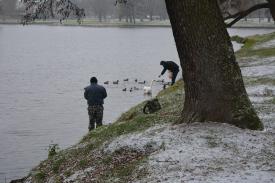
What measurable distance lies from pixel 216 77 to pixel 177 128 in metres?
1.52

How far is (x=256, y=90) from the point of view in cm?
1919

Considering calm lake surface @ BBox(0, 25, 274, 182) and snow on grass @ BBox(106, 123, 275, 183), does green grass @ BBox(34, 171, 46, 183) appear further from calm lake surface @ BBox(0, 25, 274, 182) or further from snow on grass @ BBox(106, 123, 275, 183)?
calm lake surface @ BBox(0, 25, 274, 182)

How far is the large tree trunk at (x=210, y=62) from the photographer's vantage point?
488 inches

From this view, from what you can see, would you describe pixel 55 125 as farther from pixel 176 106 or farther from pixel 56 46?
pixel 56 46

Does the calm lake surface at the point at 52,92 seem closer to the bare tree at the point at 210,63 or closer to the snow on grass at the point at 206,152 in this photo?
the snow on grass at the point at 206,152

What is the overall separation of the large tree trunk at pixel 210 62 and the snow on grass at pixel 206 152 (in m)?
0.36

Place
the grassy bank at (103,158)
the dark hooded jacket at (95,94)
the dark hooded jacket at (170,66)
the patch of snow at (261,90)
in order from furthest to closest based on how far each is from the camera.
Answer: the dark hooded jacket at (170,66) → the dark hooded jacket at (95,94) → the patch of snow at (261,90) → the grassy bank at (103,158)

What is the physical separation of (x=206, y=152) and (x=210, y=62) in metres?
2.42

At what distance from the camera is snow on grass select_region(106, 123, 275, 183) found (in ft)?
32.5

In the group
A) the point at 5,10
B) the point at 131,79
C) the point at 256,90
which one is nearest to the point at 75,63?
the point at 131,79

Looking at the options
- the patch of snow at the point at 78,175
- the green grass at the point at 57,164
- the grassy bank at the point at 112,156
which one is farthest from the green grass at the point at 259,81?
the patch of snow at the point at 78,175

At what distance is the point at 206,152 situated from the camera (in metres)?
11.1

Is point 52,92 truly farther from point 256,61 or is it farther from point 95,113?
point 95,113

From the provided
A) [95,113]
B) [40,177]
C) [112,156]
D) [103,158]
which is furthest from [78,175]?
[95,113]
